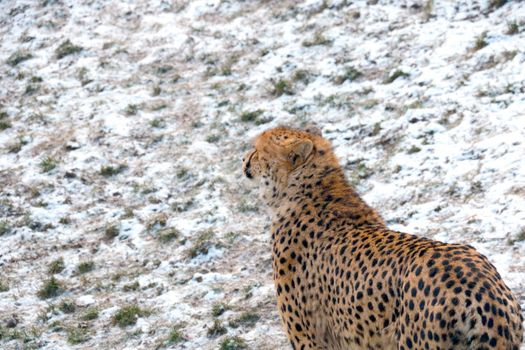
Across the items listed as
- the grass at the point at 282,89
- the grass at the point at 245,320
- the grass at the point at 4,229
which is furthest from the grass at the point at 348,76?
the grass at the point at 245,320

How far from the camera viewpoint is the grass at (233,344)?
6.02m

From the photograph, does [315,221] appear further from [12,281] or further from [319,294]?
[12,281]

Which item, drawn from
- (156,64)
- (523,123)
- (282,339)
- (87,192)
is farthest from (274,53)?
(282,339)

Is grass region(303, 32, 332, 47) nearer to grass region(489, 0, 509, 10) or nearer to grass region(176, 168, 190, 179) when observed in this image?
grass region(489, 0, 509, 10)

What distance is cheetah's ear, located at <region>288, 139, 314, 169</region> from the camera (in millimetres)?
5000

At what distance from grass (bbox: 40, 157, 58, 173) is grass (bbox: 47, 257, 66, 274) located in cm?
195

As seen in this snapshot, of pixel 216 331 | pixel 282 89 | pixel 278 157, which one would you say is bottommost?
pixel 282 89

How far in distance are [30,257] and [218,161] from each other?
2.32 metres

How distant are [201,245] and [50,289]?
1.39 meters

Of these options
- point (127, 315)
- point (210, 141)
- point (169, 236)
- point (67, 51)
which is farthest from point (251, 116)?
point (67, 51)

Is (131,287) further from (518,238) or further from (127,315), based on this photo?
(518,238)

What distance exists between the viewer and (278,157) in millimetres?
5082

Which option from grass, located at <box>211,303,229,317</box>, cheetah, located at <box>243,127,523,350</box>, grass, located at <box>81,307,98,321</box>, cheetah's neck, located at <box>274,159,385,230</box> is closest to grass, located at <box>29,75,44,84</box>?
grass, located at <box>81,307,98,321</box>

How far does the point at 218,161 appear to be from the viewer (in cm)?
934
